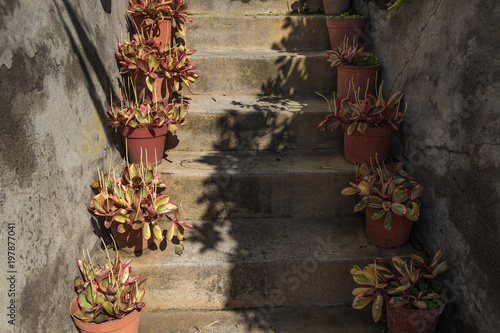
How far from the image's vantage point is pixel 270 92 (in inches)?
138

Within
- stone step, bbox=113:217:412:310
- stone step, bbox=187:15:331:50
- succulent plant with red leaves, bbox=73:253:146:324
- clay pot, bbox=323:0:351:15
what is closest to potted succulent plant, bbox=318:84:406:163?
stone step, bbox=113:217:412:310

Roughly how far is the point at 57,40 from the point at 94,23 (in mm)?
577

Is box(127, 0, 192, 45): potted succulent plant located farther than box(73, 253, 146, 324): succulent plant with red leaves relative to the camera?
Yes

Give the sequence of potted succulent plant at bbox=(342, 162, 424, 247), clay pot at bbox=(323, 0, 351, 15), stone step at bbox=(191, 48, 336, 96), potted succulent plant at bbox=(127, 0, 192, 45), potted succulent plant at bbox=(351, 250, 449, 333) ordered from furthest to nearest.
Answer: clay pot at bbox=(323, 0, 351, 15) < stone step at bbox=(191, 48, 336, 96) < potted succulent plant at bbox=(127, 0, 192, 45) < potted succulent plant at bbox=(342, 162, 424, 247) < potted succulent plant at bbox=(351, 250, 449, 333)

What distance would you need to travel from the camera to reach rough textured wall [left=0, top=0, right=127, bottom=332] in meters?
1.51

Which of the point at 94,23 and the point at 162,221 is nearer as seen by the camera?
the point at 94,23

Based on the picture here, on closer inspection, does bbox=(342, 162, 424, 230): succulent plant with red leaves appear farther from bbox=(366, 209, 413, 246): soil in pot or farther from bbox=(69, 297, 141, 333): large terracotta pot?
bbox=(69, 297, 141, 333): large terracotta pot

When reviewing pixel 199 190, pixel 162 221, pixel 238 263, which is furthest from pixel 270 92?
pixel 238 263

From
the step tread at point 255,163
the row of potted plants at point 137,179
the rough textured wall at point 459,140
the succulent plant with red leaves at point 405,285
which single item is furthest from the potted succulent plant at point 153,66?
the succulent plant with red leaves at point 405,285

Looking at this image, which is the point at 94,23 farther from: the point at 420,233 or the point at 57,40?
the point at 420,233

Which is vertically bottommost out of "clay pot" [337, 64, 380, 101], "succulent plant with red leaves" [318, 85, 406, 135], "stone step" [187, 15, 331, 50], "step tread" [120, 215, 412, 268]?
"step tread" [120, 215, 412, 268]

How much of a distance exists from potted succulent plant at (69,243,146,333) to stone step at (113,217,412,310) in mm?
309

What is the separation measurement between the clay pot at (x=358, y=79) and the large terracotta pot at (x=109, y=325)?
211 cm

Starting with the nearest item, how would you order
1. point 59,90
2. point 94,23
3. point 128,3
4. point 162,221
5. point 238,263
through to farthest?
1. point 59,90
2. point 238,263
3. point 94,23
4. point 162,221
5. point 128,3
